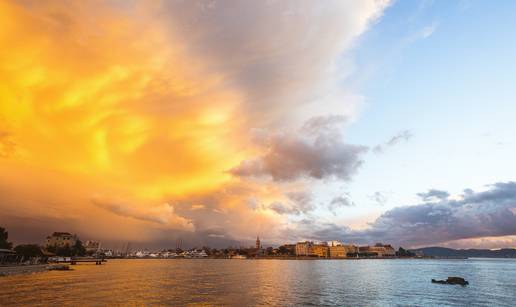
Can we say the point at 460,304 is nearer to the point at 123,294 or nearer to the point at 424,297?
the point at 424,297

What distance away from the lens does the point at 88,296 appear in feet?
213

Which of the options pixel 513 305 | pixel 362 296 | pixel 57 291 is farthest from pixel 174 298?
pixel 513 305

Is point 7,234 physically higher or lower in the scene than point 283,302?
higher

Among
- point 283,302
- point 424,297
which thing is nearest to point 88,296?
point 283,302

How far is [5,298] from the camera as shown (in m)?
58.2

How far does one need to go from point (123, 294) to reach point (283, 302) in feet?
115

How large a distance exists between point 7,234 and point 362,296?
190 meters

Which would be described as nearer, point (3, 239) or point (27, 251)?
point (3, 239)

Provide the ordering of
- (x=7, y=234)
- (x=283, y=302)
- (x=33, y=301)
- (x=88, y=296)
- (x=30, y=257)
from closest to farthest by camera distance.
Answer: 1. (x=33, y=301)
2. (x=283, y=302)
3. (x=88, y=296)
4. (x=7, y=234)
5. (x=30, y=257)

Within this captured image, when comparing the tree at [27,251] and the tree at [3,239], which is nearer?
the tree at [3,239]

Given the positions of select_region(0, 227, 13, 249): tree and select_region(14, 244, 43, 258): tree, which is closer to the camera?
select_region(0, 227, 13, 249): tree

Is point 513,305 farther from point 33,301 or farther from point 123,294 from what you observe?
point 33,301

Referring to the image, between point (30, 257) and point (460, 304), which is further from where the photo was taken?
point (30, 257)

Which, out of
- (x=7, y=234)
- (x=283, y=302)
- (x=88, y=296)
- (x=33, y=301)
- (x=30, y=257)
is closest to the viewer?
(x=33, y=301)
